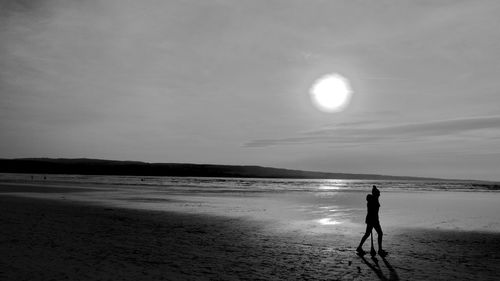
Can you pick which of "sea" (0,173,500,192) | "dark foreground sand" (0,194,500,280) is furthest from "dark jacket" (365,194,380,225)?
"sea" (0,173,500,192)

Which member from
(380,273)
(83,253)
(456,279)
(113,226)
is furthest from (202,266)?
(113,226)

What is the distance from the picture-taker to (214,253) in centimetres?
1512

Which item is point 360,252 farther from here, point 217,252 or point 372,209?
point 217,252

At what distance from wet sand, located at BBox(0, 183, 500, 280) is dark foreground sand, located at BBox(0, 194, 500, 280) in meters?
0.03

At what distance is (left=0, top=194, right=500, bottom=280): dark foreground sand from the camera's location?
39.3 ft

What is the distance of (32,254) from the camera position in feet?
44.8

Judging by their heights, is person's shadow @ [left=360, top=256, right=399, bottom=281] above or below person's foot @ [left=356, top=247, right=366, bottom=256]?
below

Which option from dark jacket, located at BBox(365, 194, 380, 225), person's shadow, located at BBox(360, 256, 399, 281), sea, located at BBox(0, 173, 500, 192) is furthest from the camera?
sea, located at BBox(0, 173, 500, 192)

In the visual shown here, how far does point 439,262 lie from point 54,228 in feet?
55.8

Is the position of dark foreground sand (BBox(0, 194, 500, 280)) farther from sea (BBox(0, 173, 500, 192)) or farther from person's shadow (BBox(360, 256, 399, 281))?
sea (BBox(0, 173, 500, 192))

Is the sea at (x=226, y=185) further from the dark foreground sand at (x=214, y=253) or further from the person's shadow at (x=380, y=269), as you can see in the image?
the person's shadow at (x=380, y=269)

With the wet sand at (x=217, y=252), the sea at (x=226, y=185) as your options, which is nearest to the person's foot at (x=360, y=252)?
the wet sand at (x=217, y=252)

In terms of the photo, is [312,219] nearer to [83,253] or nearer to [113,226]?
[113,226]

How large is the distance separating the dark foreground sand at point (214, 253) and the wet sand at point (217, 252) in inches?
1.1
